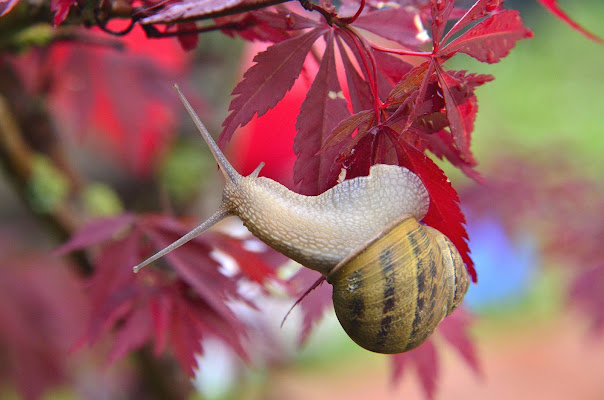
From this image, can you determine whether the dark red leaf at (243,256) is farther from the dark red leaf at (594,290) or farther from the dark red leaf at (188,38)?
the dark red leaf at (594,290)

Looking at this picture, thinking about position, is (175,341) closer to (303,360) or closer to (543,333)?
(303,360)

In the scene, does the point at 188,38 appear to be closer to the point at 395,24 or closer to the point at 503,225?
the point at 395,24

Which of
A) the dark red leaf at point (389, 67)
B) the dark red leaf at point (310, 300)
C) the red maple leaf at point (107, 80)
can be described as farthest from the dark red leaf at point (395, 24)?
the red maple leaf at point (107, 80)

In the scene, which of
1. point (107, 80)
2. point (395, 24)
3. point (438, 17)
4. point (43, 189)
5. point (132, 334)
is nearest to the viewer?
point (438, 17)

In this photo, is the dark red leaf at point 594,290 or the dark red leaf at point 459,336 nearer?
the dark red leaf at point 459,336

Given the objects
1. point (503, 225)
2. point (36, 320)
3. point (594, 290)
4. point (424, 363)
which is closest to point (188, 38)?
point (424, 363)

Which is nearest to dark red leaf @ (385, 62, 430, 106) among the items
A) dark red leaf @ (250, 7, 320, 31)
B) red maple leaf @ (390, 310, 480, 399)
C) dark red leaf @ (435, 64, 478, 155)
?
dark red leaf @ (435, 64, 478, 155)

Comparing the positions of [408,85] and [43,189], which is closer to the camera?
[408,85]

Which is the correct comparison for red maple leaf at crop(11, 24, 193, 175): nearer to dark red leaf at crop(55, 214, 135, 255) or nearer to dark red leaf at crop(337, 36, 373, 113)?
dark red leaf at crop(55, 214, 135, 255)

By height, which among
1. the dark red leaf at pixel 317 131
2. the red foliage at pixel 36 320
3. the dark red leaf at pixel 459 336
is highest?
the dark red leaf at pixel 317 131
